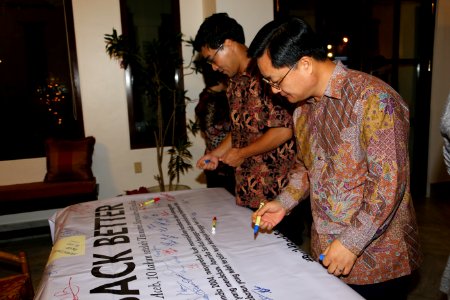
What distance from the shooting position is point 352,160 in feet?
3.35

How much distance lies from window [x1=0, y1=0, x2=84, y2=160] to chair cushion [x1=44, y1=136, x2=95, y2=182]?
0.91 feet

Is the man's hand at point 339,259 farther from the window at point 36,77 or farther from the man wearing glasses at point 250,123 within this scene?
the window at point 36,77

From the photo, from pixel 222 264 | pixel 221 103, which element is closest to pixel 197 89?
pixel 221 103

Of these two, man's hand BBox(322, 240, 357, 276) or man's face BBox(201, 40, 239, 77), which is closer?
man's hand BBox(322, 240, 357, 276)

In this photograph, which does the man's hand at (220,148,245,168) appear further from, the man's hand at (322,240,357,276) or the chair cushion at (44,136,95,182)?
the chair cushion at (44,136,95,182)

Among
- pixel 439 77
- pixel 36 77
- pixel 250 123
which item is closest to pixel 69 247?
pixel 250 123

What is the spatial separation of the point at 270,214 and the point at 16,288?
1.11m

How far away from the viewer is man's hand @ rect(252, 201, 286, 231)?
127cm

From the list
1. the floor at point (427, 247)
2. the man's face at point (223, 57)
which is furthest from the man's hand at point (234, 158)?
the floor at point (427, 247)

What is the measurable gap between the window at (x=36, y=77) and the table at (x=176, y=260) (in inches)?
102

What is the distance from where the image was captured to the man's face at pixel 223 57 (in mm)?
1738

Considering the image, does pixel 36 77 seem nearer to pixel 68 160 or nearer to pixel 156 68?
pixel 68 160

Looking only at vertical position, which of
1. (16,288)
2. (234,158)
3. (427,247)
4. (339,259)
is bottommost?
(427,247)
